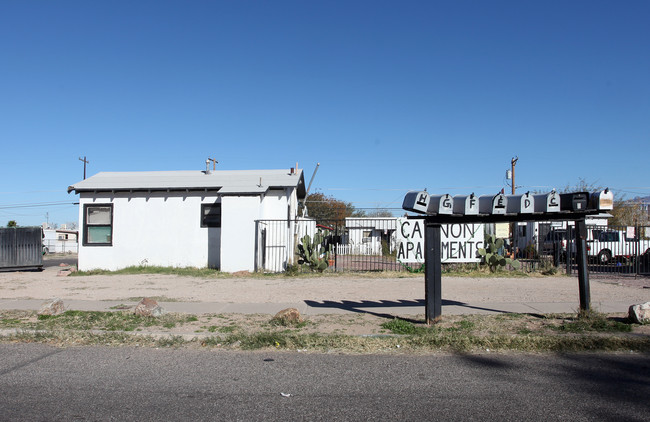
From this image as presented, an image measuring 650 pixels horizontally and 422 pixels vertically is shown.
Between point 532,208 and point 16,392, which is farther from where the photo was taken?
point 532,208

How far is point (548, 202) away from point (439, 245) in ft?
6.52

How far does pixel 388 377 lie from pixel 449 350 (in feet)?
5.17

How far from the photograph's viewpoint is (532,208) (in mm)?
8031

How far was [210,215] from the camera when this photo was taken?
1870 centimetres

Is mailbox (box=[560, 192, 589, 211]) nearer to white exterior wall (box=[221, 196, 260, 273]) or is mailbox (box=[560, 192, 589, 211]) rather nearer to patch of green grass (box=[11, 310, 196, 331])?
patch of green grass (box=[11, 310, 196, 331])

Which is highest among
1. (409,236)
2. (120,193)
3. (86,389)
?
(120,193)

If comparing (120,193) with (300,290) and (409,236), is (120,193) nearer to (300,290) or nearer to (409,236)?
(300,290)

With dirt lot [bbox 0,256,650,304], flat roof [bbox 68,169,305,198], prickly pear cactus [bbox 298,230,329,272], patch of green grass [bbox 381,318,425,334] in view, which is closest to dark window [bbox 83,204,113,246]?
flat roof [bbox 68,169,305,198]

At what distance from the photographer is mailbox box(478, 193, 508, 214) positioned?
315 inches

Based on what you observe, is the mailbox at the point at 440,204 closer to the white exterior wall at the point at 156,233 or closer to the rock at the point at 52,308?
the rock at the point at 52,308

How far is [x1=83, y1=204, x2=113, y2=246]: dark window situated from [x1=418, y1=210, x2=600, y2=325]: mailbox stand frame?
596 inches

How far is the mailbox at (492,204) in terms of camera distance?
8.01 meters

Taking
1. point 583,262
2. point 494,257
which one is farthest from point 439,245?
point 494,257

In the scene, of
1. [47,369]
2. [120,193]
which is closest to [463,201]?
[47,369]
